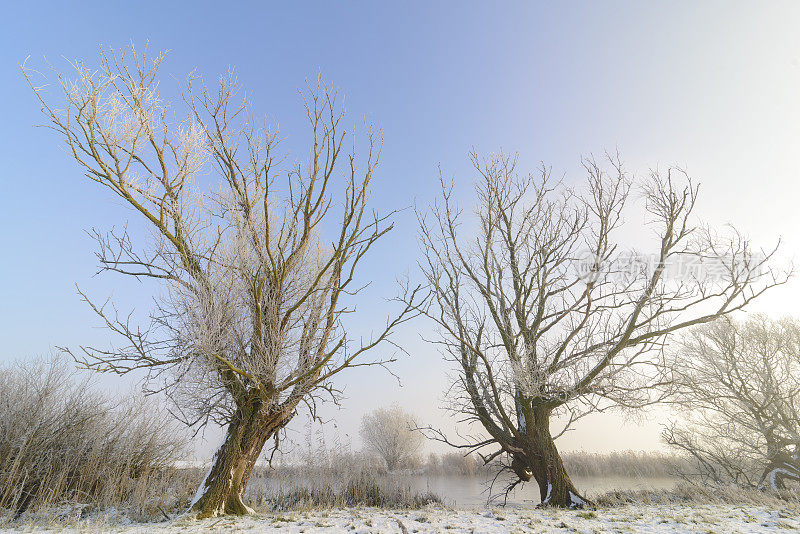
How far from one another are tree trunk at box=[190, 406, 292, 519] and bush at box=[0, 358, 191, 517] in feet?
4.56

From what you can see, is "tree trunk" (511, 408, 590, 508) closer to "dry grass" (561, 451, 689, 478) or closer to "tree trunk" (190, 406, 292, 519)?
"tree trunk" (190, 406, 292, 519)

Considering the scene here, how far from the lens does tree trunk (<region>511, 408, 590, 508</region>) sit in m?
8.59

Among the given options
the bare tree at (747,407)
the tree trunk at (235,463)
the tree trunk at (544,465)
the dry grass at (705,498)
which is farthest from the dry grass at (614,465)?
the tree trunk at (235,463)

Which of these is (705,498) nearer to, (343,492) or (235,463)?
(343,492)

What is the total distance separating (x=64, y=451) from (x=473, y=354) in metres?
10.2

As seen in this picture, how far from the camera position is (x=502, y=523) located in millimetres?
6137

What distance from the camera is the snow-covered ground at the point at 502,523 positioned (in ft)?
17.8

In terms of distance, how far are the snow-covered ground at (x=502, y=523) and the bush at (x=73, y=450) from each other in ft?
7.18

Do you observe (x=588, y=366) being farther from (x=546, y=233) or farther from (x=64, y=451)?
(x=64, y=451)

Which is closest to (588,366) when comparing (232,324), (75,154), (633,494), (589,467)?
(633,494)

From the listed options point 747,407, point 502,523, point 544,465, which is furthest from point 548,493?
point 747,407

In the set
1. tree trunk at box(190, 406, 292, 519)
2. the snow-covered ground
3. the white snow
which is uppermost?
tree trunk at box(190, 406, 292, 519)

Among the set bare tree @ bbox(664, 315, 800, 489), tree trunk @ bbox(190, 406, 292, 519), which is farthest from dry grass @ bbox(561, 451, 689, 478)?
tree trunk @ bbox(190, 406, 292, 519)

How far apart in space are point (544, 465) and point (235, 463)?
6.71 m
